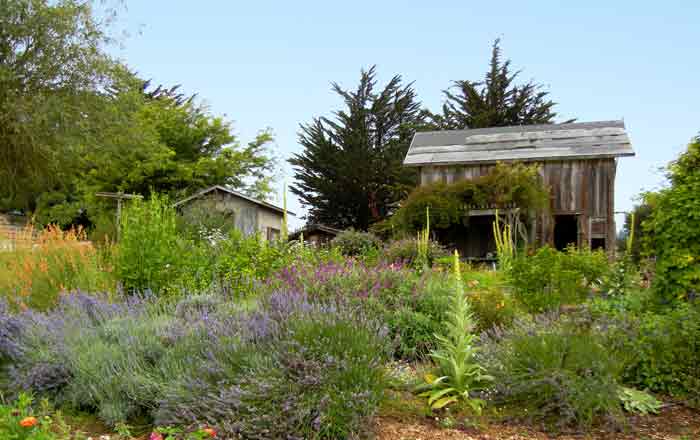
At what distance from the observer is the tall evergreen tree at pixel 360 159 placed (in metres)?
28.4

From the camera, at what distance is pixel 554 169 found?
17562 mm

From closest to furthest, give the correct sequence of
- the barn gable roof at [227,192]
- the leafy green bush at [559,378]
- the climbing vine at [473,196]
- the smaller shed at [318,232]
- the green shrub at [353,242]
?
the leafy green bush at [559,378] < the green shrub at [353,242] < the climbing vine at [473,196] < the barn gable roof at [227,192] < the smaller shed at [318,232]

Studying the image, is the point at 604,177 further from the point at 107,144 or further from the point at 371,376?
the point at 107,144

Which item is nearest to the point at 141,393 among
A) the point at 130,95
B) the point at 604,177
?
the point at 604,177

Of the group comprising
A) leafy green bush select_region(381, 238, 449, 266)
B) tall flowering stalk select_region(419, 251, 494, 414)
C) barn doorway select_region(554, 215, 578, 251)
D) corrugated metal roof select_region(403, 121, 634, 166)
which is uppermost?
corrugated metal roof select_region(403, 121, 634, 166)

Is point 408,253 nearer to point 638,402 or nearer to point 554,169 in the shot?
point 554,169

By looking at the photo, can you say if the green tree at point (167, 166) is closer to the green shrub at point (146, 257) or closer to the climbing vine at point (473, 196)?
the climbing vine at point (473, 196)

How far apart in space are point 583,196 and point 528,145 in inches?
89.6

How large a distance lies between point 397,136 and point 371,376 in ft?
88.7

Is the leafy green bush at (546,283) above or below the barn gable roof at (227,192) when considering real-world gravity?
below

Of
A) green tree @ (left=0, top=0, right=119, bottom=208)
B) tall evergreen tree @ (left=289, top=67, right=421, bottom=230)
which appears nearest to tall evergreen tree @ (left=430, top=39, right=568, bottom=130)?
tall evergreen tree @ (left=289, top=67, right=421, bottom=230)

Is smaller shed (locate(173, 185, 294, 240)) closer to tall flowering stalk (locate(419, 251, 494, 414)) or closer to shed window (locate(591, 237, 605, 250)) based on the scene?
shed window (locate(591, 237, 605, 250))

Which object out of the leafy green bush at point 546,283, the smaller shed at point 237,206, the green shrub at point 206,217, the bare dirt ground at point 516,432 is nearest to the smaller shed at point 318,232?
the smaller shed at point 237,206

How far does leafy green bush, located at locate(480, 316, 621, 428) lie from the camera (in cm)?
389
